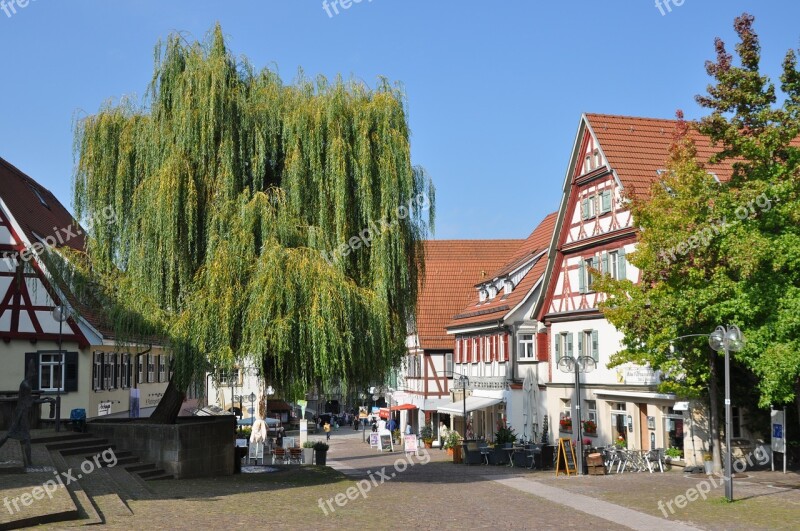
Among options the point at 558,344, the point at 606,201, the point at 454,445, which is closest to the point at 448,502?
the point at 606,201

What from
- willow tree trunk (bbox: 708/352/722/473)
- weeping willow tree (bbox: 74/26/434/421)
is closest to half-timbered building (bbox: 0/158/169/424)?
weeping willow tree (bbox: 74/26/434/421)

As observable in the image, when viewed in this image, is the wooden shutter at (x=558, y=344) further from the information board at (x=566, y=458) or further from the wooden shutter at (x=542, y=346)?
the information board at (x=566, y=458)

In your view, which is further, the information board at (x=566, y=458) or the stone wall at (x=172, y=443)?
the information board at (x=566, y=458)

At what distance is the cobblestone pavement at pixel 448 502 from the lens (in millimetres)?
15734

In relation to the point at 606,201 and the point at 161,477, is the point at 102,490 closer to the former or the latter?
the point at 161,477

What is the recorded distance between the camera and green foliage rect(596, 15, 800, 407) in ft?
68.0

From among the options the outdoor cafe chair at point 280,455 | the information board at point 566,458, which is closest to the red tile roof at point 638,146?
the information board at point 566,458

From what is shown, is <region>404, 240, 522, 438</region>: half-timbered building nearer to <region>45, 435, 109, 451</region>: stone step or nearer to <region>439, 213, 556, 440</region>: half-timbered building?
<region>439, 213, 556, 440</region>: half-timbered building

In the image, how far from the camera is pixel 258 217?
70.8ft

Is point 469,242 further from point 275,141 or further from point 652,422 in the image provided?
point 275,141

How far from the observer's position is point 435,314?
55.6 meters

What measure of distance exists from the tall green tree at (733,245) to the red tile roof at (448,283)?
29542 millimetres

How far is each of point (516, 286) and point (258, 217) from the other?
24.2m

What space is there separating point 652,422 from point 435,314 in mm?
25833
